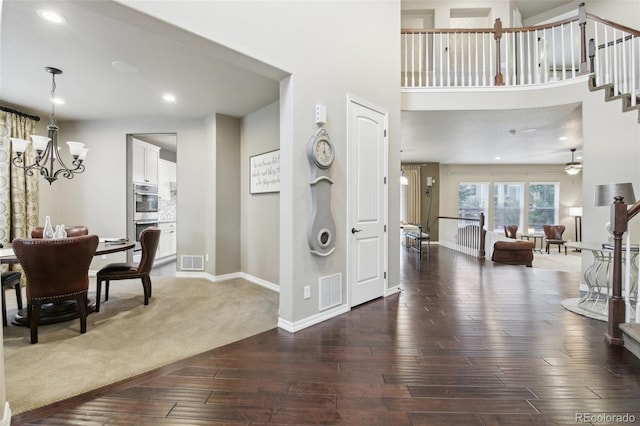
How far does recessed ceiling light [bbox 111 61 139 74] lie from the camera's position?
2953 mm

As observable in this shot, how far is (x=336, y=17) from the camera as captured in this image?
3.05 metres

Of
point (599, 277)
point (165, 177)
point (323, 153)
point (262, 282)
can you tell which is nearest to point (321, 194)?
point (323, 153)

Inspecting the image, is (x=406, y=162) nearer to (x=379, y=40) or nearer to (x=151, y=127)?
(x=379, y=40)

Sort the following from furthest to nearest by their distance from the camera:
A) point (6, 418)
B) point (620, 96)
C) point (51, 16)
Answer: point (620, 96), point (51, 16), point (6, 418)

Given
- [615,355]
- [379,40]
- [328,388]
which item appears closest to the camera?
[328,388]

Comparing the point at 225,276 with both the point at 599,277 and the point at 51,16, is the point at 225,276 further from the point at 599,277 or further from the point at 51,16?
the point at 599,277

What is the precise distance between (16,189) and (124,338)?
3.49 m

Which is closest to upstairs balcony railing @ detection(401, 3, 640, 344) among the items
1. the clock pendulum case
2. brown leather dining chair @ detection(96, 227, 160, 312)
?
the clock pendulum case

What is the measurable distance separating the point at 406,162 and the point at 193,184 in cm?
709

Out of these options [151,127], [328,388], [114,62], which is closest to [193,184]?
[151,127]

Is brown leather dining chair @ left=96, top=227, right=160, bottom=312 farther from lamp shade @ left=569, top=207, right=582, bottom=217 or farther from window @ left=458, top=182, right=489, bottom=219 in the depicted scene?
lamp shade @ left=569, top=207, right=582, bottom=217

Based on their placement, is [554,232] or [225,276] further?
[554,232]

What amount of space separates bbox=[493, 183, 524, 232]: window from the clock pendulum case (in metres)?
9.28

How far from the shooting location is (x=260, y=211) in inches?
176
